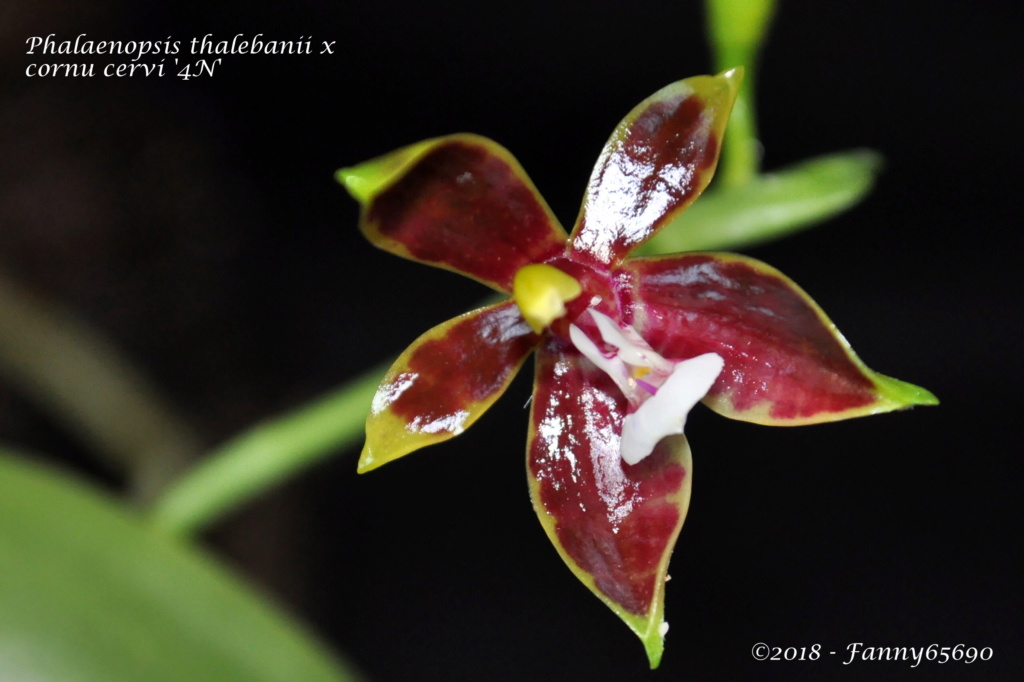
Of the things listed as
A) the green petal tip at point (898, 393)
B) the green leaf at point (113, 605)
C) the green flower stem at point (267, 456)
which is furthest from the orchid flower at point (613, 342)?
the green leaf at point (113, 605)

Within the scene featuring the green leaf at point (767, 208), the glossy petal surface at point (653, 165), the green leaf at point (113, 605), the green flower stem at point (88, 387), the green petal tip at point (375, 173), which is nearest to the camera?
the green petal tip at point (375, 173)

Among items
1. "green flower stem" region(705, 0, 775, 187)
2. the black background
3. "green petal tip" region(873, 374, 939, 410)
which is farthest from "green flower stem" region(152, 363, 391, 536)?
the black background

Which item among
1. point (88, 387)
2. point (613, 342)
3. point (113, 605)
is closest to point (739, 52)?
point (613, 342)

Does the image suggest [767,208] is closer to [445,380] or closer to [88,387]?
[445,380]

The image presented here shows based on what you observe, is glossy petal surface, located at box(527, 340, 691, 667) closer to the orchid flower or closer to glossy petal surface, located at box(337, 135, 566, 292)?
the orchid flower

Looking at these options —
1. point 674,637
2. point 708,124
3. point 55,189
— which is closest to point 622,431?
point 708,124

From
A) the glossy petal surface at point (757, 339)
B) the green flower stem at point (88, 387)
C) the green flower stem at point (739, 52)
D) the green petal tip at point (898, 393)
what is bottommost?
the green petal tip at point (898, 393)

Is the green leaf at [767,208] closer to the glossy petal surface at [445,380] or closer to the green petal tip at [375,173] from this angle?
the glossy petal surface at [445,380]
